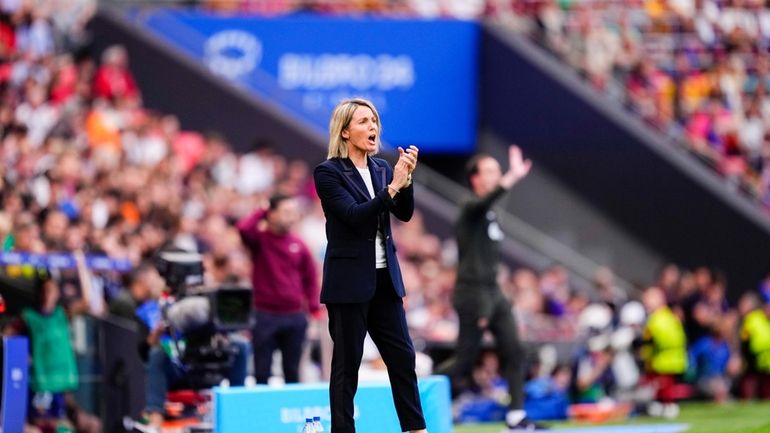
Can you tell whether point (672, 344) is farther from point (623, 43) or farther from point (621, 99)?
point (623, 43)

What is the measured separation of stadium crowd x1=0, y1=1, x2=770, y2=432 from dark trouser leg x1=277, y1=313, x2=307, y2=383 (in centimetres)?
145

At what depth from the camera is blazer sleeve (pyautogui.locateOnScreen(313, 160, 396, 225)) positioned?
9.70 metres

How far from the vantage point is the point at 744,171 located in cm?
2538

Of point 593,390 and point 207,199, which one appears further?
point 207,199

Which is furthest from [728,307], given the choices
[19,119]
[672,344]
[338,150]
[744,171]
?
[338,150]

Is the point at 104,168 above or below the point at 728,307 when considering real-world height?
above

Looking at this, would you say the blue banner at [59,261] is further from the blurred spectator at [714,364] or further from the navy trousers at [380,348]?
the blurred spectator at [714,364]

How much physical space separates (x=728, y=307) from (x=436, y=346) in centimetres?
651

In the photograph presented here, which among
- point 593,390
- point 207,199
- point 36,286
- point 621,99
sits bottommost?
point 593,390

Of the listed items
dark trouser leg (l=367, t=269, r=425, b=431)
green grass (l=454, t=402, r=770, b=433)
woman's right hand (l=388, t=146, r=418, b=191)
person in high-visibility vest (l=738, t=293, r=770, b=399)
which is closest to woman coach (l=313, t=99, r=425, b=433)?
dark trouser leg (l=367, t=269, r=425, b=431)

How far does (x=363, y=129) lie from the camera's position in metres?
10.0

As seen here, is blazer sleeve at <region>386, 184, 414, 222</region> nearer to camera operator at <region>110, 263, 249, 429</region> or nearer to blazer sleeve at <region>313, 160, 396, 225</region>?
blazer sleeve at <region>313, 160, 396, 225</region>

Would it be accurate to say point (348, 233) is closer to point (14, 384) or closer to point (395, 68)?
point (14, 384)

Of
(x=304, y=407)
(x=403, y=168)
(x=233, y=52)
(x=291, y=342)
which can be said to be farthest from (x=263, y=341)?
(x=233, y=52)
